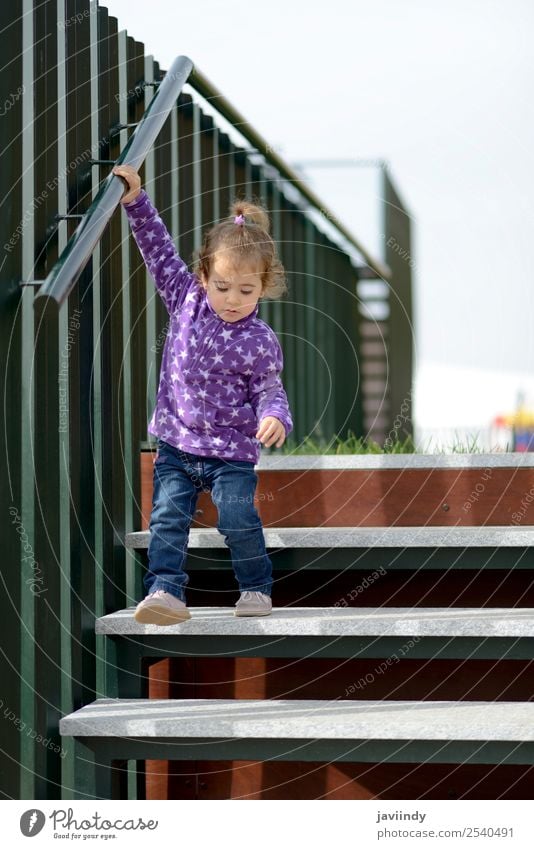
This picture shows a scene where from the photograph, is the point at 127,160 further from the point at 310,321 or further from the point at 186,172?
the point at 310,321

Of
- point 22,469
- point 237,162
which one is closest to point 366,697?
point 22,469

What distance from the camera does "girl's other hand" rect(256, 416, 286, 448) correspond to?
2.35 m

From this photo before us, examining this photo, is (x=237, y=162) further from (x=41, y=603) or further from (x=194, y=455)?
(x=41, y=603)

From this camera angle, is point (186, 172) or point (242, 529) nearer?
point (242, 529)

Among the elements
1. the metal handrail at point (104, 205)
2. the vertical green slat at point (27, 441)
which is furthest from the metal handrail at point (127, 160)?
the vertical green slat at point (27, 441)

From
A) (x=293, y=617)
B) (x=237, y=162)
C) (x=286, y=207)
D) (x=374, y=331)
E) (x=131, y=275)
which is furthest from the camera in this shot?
(x=374, y=331)

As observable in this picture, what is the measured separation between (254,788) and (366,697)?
35cm

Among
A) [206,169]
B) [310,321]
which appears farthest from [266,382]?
[310,321]

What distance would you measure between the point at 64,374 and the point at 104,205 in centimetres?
35

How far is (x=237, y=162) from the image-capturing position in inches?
161

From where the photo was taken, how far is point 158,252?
262 cm

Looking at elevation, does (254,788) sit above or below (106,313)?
below

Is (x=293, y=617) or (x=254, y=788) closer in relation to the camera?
(x=293, y=617)

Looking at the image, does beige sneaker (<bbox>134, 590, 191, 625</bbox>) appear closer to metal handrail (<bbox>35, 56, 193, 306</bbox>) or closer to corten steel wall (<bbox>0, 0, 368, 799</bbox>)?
corten steel wall (<bbox>0, 0, 368, 799</bbox>)
